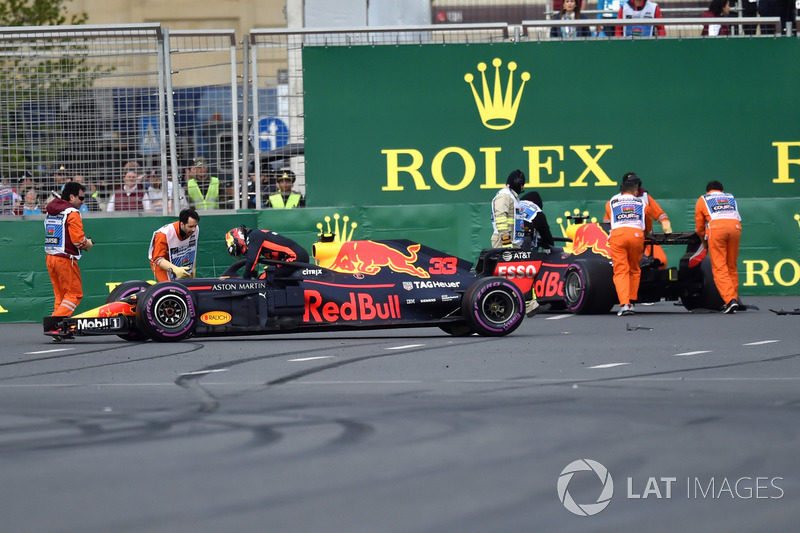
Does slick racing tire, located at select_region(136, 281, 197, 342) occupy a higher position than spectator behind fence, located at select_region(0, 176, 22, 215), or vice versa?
spectator behind fence, located at select_region(0, 176, 22, 215)

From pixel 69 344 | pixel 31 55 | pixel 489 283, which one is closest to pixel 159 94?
pixel 31 55

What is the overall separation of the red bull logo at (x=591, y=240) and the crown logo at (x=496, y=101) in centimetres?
253

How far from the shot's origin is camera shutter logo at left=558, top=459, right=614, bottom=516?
15.7 ft

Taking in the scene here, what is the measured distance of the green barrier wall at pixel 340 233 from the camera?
54.2 feet

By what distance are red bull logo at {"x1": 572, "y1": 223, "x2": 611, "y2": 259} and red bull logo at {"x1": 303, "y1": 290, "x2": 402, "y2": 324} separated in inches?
178

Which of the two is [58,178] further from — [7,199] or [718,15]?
[718,15]

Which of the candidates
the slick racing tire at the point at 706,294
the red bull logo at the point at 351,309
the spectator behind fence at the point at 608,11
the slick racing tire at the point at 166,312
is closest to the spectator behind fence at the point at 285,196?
the spectator behind fence at the point at 608,11

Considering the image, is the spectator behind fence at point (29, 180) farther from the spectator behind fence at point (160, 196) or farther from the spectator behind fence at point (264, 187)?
the spectator behind fence at point (264, 187)

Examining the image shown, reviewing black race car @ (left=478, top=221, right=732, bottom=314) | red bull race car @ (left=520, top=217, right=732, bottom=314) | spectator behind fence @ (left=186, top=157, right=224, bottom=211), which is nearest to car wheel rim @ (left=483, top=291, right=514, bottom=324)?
black race car @ (left=478, top=221, right=732, bottom=314)

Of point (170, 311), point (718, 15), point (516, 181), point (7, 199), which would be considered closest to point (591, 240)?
point (516, 181)

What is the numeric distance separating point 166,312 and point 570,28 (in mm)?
8929

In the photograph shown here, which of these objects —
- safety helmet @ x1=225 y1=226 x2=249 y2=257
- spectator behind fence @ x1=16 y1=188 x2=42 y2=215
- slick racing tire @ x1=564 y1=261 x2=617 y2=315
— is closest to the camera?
safety helmet @ x1=225 y1=226 x2=249 y2=257

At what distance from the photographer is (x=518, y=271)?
15648mm

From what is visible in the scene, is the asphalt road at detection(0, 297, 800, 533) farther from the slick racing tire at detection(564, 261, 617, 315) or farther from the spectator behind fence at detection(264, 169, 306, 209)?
the spectator behind fence at detection(264, 169, 306, 209)
